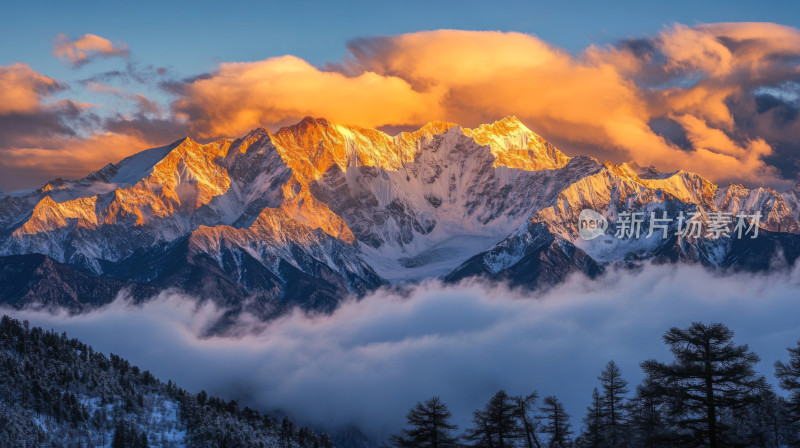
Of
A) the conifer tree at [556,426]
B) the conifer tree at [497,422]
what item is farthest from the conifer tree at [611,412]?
the conifer tree at [497,422]

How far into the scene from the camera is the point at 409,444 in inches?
4395

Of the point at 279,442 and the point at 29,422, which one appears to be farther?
the point at 279,442

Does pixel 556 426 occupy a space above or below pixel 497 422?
above

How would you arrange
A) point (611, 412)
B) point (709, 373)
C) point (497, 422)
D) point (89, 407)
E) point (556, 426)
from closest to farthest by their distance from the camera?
1. point (709, 373)
2. point (497, 422)
3. point (556, 426)
4. point (611, 412)
5. point (89, 407)

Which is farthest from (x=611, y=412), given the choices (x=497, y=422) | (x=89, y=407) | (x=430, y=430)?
(x=89, y=407)

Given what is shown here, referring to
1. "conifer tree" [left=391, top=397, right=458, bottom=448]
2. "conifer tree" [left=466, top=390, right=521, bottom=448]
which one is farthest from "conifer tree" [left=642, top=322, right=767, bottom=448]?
"conifer tree" [left=391, top=397, right=458, bottom=448]

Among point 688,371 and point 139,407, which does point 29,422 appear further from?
point 688,371

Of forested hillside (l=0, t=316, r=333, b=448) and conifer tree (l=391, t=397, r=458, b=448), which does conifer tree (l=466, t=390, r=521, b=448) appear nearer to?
conifer tree (l=391, t=397, r=458, b=448)

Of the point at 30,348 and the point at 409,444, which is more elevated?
the point at 30,348

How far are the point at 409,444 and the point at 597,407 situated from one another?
28.4 meters

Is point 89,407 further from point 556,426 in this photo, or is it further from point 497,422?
point 497,422

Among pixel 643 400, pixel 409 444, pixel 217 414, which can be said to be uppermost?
pixel 217 414

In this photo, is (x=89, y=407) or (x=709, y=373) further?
(x=89, y=407)

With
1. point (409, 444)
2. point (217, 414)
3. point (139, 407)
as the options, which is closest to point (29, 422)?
point (139, 407)
